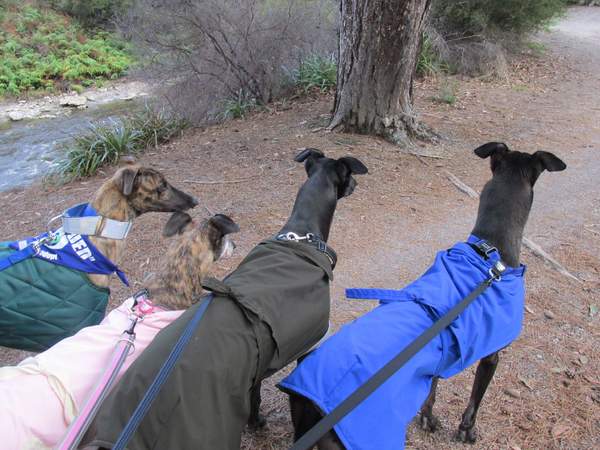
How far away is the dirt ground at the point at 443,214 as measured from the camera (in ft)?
11.2

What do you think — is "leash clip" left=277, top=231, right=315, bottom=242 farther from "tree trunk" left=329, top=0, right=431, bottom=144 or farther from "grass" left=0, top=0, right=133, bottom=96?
"grass" left=0, top=0, right=133, bottom=96

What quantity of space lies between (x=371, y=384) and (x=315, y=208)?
1.59 m

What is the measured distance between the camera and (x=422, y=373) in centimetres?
240

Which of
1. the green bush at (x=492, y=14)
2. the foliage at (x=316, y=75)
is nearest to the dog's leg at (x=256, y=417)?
the foliage at (x=316, y=75)

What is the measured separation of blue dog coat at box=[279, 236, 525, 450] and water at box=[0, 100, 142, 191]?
27.3 ft

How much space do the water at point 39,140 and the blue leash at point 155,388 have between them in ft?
26.5

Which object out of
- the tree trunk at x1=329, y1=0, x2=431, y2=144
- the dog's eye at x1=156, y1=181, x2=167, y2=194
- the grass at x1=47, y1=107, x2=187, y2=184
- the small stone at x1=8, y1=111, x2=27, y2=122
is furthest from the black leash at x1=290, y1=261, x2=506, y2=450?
the small stone at x1=8, y1=111, x2=27, y2=122

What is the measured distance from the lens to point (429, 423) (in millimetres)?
3271

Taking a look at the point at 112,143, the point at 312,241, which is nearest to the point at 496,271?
the point at 312,241

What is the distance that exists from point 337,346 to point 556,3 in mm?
14585

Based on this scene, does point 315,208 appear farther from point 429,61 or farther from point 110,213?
point 429,61

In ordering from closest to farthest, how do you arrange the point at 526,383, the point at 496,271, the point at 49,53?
1. the point at 496,271
2. the point at 526,383
3. the point at 49,53

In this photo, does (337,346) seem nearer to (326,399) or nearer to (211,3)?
(326,399)

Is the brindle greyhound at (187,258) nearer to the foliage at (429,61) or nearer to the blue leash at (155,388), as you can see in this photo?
the blue leash at (155,388)
